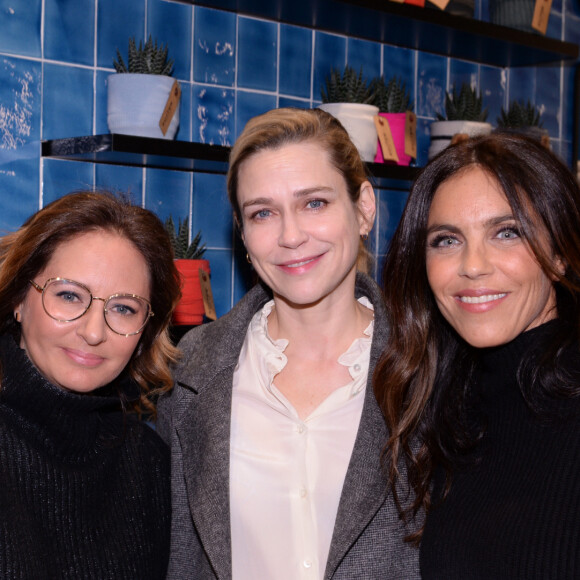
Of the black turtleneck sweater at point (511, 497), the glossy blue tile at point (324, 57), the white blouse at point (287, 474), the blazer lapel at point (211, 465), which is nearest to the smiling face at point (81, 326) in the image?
the blazer lapel at point (211, 465)

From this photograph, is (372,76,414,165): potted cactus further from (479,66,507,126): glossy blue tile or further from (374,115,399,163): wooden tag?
(479,66,507,126): glossy blue tile

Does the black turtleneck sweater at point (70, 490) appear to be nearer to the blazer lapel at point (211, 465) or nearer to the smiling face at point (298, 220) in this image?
the blazer lapel at point (211, 465)

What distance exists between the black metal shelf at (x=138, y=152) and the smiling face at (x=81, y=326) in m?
0.60

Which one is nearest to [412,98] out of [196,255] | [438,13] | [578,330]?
[438,13]

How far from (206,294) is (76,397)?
0.91 meters

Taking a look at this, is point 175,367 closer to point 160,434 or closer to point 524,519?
point 160,434

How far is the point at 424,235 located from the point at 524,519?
62cm

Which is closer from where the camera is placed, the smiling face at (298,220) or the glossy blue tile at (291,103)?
the smiling face at (298,220)

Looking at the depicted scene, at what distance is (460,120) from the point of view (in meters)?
3.19

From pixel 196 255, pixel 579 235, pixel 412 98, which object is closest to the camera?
pixel 579 235

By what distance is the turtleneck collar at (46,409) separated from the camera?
1694 millimetres

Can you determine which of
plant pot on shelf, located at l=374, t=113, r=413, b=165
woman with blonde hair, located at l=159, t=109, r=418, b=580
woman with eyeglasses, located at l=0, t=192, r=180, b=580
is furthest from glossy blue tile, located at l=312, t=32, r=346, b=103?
woman with eyeglasses, located at l=0, t=192, r=180, b=580

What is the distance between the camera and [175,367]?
2082 millimetres

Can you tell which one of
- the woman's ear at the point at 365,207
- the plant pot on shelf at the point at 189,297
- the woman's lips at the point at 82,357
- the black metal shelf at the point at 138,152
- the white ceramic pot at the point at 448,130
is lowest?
the woman's lips at the point at 82,357
